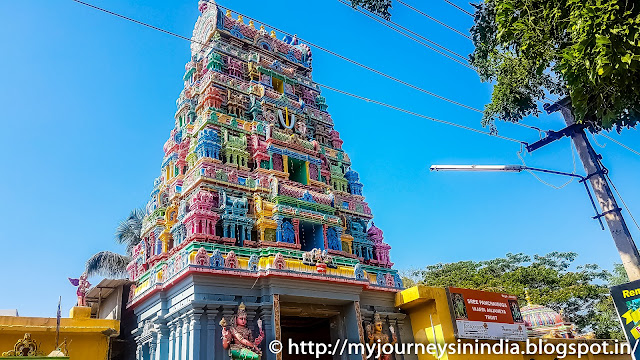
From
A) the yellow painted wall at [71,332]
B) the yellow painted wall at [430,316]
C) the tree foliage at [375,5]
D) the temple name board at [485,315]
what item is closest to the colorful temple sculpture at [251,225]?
the yellow painted wall at [430,316]

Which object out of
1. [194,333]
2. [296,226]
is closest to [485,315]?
[296,226]

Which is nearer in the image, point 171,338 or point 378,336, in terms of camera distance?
point 171,338

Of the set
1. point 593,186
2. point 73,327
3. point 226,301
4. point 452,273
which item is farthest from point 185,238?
point 452,273

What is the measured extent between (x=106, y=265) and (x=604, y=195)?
25642 mm

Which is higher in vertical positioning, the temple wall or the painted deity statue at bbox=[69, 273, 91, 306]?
the painted deity statue at bbox=[69, 273, 91, 306]

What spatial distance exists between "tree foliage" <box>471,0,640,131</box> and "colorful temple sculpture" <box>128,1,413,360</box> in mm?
9104

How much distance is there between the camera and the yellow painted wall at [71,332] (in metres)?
14.2

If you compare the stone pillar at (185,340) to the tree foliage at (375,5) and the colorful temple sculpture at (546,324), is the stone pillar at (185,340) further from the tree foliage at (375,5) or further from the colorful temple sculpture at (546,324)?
the colorful temple sculpture at (546,324)

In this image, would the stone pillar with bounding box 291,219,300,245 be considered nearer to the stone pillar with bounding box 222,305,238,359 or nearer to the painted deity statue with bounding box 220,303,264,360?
the stone pillar with bounding box 222,305,238,359

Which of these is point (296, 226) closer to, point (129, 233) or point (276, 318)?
point (276, 318)

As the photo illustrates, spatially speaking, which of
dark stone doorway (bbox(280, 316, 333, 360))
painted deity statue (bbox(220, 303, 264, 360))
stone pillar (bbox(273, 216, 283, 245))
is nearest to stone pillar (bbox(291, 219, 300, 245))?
stone pillar (bbox(273, 216, 283, 245))

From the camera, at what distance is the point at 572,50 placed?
28.5 ft

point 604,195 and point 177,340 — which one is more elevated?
point 604,195

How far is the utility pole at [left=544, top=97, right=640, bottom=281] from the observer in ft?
35.6
